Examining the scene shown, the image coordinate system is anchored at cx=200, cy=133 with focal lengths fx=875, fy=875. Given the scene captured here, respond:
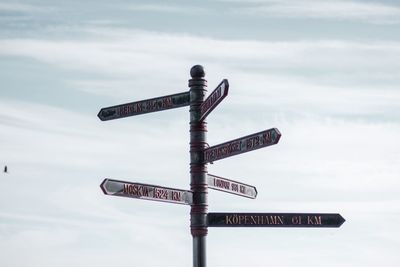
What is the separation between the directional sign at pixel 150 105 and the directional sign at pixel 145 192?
1.52 m

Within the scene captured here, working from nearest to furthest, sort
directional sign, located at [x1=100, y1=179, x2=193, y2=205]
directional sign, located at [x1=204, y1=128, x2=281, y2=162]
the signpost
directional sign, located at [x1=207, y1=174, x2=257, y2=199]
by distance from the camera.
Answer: directional sign, located at [x1=204, y1=128, x2=281, y2=162], directional sign, located at [x1=100, y1=179, x2=193, y2=205], the signpost, directional sign, located at [x1=207, y1=174, x2=257, y2=199]

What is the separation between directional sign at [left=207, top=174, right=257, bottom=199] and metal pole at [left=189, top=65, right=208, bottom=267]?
0.20 metres

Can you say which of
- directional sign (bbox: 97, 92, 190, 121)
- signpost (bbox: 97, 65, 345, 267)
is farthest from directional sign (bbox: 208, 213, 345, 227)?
directional sign (bbox: 97, 92, 190, 121)

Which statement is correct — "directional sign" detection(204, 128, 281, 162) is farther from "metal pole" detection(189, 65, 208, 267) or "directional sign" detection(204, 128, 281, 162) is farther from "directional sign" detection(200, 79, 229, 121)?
"directional sign" detection(200, 79, 229, 121)

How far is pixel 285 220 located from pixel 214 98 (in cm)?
228

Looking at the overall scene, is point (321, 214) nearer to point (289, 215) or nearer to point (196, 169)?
point (289, 215)

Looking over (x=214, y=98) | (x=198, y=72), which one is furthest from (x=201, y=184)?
(x=198, y=72)

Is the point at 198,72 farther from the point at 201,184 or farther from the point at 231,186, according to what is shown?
the point at 231,186

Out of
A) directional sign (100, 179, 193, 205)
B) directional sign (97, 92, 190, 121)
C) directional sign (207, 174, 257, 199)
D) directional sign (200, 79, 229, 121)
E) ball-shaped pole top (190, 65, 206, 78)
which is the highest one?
ball-shaped pole top (190, 65, 206, 78)

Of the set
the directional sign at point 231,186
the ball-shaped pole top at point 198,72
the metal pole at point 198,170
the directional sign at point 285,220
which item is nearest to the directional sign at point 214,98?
the metal pole at point 198,170

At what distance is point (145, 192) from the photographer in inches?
540

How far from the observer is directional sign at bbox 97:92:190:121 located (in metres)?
14.7

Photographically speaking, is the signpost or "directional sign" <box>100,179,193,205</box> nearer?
"directional sign" <box>100,179,193,205</box>

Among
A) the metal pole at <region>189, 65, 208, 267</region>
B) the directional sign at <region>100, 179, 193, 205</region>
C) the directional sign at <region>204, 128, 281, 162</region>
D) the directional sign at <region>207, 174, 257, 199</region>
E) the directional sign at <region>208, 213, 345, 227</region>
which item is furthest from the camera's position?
the directional sign at <region>207, 174, 257, 199</region>
